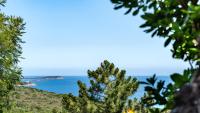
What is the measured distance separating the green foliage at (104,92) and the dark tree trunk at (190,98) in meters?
20.3

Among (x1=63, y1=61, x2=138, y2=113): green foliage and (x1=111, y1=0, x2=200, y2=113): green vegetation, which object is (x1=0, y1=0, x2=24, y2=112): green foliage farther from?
(x1=111, y1=0, x2=200, y2=113): green vegetation

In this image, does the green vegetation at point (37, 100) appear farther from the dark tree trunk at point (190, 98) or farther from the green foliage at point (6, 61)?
the dark tree trunk at point (190, 98)

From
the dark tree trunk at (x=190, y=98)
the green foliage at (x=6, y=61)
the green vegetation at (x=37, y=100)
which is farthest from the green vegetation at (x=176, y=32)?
the green vegetation at (x=37, y=100)

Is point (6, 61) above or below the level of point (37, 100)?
above

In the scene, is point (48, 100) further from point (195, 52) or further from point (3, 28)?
point (195, 52)

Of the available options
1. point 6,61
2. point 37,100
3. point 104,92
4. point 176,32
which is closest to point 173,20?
point 176,32

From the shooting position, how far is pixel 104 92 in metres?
24.5

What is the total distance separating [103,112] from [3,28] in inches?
391

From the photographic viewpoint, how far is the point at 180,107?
3.84 metres

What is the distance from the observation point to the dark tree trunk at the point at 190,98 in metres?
3.69

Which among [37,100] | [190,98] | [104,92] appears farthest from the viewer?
[37,100]

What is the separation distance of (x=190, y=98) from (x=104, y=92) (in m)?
20.8

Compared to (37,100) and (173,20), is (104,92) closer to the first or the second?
(173,20)

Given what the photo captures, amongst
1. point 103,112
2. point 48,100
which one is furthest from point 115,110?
point 48,100
